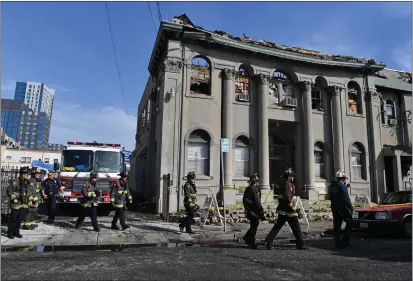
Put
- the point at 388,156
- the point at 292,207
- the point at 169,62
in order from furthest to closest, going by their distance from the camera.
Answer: the point at 388,156 < the point at 169,62 < the point at 292,207

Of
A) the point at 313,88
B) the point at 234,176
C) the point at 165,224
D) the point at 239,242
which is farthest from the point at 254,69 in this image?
the point at 239,242

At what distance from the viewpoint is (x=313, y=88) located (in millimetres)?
19438

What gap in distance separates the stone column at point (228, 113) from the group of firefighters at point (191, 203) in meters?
5.47

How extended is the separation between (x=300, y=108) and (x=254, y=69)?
3.63m

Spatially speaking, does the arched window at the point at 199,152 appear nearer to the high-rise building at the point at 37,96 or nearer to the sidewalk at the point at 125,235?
the sidewalk at the point at 125,235

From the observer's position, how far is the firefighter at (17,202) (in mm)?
8648

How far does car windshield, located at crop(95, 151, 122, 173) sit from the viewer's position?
13250 mm

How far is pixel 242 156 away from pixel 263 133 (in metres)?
1.63

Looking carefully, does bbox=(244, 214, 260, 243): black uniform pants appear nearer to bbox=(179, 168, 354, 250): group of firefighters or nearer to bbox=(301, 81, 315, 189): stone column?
bbox=(179, 168, 354, 250): group of firefighters

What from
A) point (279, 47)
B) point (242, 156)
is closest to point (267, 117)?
point (242, 156)

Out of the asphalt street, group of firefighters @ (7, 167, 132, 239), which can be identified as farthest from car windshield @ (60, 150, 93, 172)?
the asphalt street

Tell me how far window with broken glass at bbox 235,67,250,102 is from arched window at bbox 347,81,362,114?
6852 mm

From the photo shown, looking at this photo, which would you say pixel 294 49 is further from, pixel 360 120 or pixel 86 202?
pixel 86 202

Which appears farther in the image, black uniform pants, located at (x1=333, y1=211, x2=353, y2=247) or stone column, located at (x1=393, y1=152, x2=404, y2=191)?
stone column, located at (x1=393, y1=152, x2=404, y2=191)
